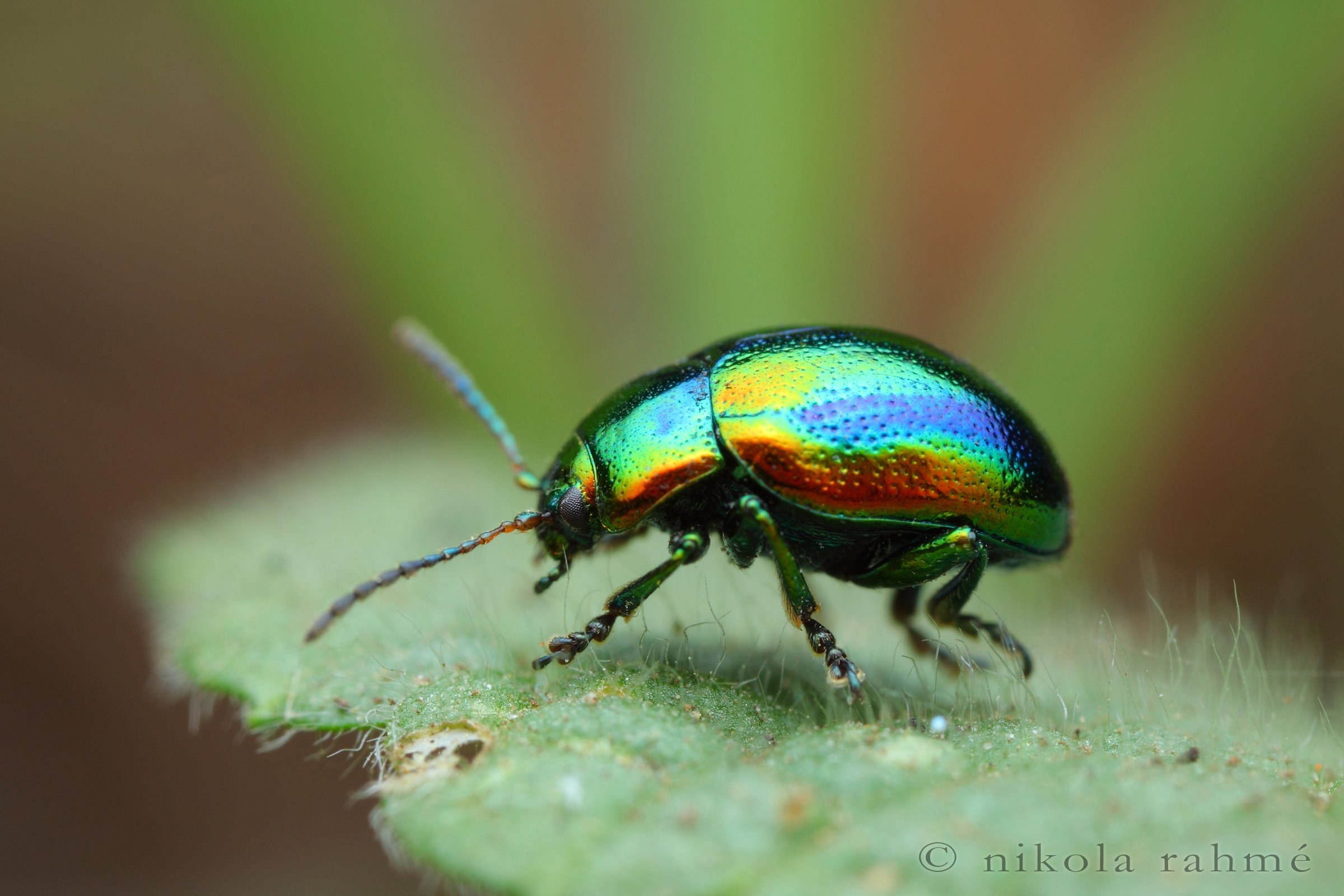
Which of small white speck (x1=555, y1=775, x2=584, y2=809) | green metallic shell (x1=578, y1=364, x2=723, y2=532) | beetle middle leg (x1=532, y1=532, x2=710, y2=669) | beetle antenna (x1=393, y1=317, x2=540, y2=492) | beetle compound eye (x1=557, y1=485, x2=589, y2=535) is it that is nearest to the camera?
small white speck (x1=555, y1=775, x2=584, y2=809)

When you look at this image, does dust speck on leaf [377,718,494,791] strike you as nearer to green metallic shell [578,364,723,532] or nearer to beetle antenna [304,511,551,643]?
beetle antenna [304,511,551,643]

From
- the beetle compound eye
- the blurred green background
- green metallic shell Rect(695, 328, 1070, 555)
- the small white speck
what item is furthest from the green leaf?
the blurred green background

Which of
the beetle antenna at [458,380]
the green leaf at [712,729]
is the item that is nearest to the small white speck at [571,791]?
the green leaf at [712,729]

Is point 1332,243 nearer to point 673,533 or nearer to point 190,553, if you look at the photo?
point 673,533

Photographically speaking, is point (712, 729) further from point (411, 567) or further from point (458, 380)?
point (458, 380)

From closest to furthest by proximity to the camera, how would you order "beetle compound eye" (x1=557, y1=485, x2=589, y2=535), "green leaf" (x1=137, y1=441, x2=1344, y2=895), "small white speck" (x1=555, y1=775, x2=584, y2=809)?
"green leaf" (x1=137, y1=441, x2=1344, y2=895) < "small white speck" (x1=555, y1=775, x2=584, y2=809) < "beetle compound eye" (x1=557, y1=485, x2=589, y2=535)

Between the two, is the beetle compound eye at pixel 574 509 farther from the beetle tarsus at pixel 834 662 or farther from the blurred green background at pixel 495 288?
the blurred green background at pixel 495 288

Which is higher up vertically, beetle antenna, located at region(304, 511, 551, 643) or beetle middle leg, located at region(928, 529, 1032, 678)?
beetle antenna, located at region(304, 511, 551, 643)
